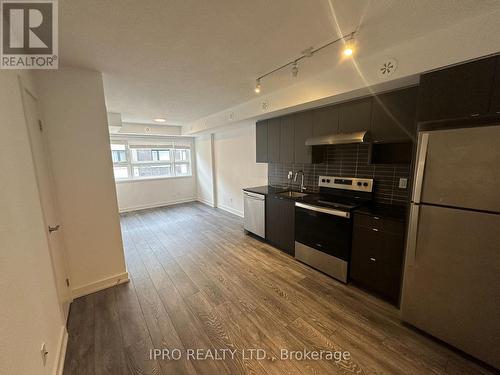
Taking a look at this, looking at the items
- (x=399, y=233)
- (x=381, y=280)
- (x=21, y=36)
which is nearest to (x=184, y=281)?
(x=381, y=280)

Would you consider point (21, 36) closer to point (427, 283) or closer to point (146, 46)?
point (146, 46)

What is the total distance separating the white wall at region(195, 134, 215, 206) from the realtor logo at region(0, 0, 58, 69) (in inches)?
176

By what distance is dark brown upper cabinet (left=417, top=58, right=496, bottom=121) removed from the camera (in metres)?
1.40

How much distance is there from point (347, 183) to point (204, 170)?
16.0ft

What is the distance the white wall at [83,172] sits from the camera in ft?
6.81

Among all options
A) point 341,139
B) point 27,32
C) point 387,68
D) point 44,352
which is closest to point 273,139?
point 341,139

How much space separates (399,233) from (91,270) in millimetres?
3498

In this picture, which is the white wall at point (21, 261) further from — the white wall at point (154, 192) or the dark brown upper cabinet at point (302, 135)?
the white wall at point (154, 192)

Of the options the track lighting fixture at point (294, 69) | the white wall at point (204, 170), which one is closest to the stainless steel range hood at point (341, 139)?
the track lighting fixture at point (294, 69)

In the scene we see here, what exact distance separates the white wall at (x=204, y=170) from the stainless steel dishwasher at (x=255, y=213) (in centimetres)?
265

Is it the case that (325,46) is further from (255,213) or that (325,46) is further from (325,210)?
(255,213)

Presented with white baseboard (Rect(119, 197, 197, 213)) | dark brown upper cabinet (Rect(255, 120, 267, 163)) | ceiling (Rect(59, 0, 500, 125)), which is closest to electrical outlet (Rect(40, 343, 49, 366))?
ceiling (Rect(59, 0, 500, 125))

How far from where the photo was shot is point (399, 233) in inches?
78.1

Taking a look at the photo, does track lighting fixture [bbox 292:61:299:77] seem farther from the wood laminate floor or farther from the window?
the window
